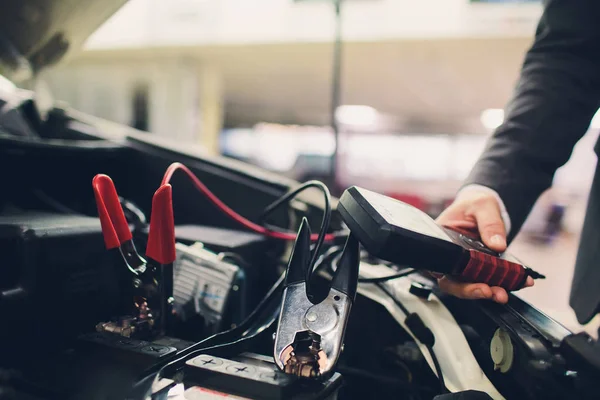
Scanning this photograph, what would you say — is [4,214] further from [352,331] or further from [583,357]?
[583,357]

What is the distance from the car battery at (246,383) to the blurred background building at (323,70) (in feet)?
2.92

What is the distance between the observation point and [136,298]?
354mm

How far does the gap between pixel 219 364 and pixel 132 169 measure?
16.2 inches

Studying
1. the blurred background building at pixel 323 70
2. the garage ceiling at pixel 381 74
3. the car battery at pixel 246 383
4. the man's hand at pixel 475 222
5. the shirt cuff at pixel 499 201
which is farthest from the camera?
the garage ceiling at pixel 381 74

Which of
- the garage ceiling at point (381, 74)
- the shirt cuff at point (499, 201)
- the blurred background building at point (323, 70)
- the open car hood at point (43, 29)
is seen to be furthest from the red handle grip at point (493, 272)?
the garage ceiling at point (381, 74)

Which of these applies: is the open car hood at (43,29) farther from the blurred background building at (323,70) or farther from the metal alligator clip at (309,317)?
the blurred background building at (323,70)

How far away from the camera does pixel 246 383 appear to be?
0.85 ft

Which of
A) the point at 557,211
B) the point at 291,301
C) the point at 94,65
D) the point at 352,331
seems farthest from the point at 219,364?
the point at 557,211

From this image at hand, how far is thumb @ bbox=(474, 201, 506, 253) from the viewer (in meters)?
0.41

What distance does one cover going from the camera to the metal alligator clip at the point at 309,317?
10.7 inches

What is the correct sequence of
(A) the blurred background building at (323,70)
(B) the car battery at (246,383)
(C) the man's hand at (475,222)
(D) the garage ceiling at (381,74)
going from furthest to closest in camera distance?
(D) the garage ceiling at (381,74) → (A) the blurred background building at (323,70) → (C) the man's hand at (475,222) → (B) the car battery at (246,383)

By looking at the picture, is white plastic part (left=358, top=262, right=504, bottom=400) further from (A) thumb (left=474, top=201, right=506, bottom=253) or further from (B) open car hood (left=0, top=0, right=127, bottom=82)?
(B) open car hood (left=0, top=0, right=127, bottom=82)

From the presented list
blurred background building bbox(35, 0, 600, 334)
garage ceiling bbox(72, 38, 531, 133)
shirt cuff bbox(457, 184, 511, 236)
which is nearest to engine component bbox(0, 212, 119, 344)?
shirt cuff bbox(457, 184, 511, 236)

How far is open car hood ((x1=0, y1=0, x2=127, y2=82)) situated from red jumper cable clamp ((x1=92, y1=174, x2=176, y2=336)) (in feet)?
0.89
